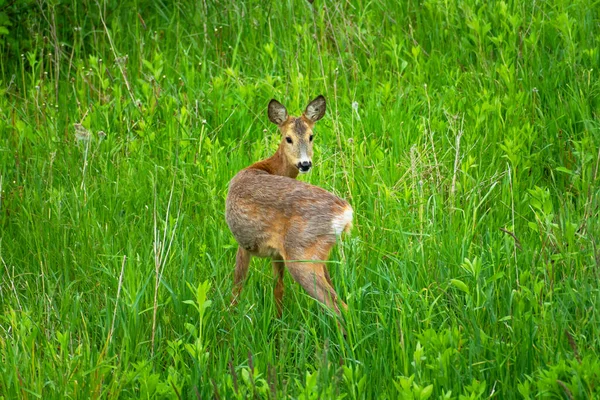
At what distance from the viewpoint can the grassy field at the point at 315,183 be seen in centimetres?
400

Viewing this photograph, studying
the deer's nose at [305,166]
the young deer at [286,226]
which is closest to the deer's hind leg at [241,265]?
the young deer at [286,226]

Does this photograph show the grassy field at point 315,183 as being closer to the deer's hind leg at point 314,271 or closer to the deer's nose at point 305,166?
the deer's hind leg at point 314,271

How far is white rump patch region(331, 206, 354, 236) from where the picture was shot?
4.80 meters

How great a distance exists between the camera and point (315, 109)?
19.4 feet

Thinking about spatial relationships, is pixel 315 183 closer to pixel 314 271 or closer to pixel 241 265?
pixel 241 265

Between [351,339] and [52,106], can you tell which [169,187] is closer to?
[52,106]

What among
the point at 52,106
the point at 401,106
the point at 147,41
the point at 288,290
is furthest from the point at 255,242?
the point at 147,41

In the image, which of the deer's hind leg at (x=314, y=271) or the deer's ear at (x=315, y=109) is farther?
the deer's ear at (x=315, y=109)

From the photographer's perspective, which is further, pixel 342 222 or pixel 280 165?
pixel 280 165

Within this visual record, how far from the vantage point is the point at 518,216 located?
5258 millimetres

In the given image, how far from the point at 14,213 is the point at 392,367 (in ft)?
8.38

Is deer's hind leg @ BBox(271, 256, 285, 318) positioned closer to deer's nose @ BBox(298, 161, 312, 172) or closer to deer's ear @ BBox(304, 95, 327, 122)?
deer's nose @ BBox(298, 161, 312, 172)

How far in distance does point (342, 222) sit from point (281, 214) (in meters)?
0.30

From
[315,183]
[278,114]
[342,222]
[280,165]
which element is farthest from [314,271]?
[278,114]
